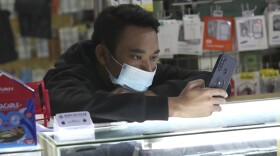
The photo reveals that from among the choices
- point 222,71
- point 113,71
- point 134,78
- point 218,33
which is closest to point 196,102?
point 222,71

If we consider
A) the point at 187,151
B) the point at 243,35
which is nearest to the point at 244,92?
the point at 243,35

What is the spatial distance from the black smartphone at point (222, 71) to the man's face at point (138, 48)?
54 cm

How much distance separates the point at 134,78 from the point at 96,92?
335mm

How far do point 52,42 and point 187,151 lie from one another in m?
3.61

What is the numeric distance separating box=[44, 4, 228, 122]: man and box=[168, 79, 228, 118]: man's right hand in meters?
0.04

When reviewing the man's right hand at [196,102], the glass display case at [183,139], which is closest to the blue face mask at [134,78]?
the man's right hand at [196,102]

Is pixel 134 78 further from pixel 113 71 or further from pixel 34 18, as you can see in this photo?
pixel 34 18

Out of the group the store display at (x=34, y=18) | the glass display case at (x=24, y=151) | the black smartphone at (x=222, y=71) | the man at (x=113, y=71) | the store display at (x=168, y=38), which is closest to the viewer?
the glass display case at (x=24, y=151)

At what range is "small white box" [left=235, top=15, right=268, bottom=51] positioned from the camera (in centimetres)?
307

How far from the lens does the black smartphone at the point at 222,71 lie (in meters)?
1.48

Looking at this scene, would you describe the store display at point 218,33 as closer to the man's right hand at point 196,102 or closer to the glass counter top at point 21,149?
the man's right hand at point 196,102

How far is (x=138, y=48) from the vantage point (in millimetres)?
2086

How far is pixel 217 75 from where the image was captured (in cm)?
153

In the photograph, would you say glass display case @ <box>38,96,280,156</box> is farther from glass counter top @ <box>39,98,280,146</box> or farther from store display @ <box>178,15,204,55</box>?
store display @ <box>178,15,204,55</box>
